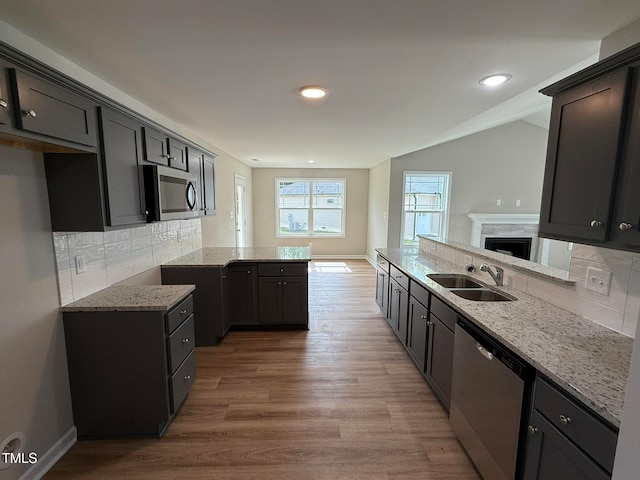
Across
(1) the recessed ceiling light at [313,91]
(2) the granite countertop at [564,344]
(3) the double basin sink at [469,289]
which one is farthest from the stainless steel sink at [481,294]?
(1) the recessed ceiling light at [313,91]

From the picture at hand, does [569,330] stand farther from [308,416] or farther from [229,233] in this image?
[229,233]

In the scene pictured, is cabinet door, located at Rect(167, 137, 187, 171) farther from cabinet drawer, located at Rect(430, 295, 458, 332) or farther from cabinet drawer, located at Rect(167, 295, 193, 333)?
cabinet drawer, located at Rect(430, 295, 458, 332)

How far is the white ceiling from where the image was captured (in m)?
1.25

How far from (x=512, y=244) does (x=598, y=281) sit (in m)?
5.28

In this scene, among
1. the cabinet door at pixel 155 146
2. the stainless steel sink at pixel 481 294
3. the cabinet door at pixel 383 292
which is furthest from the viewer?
the cabinet door at pixel 383 292

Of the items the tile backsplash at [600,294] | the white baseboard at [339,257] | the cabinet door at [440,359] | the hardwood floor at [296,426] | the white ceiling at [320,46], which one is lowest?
the hardwood floor at [296,426]

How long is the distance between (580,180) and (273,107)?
228cm

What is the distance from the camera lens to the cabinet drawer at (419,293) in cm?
230

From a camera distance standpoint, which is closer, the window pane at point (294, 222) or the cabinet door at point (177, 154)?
the cabinet door at point (177, 154)

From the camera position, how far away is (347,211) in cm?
764

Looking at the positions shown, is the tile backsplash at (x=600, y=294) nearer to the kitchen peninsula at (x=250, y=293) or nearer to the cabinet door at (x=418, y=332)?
the cabinet door at (x=418, y=332)

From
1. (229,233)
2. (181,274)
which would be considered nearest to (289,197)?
(229,233)

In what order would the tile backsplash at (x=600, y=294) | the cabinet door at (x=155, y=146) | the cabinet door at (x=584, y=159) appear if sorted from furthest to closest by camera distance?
1. the cabinet door at (x=155, y=146)
2. the tile backsplash at (x=600, y=294)
3. the cabinet door at (x=584, y=159)

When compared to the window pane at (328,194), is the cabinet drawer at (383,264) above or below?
below
